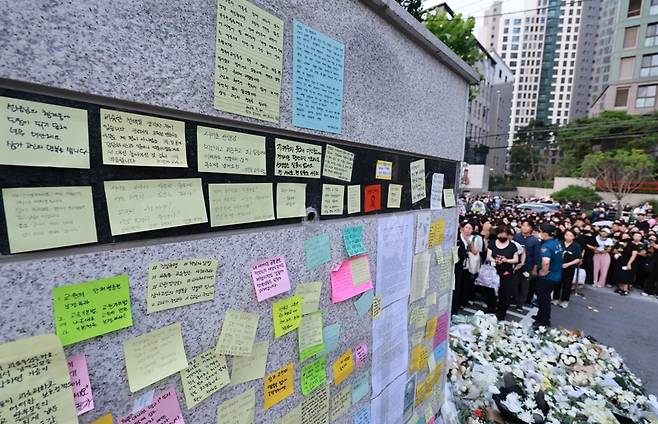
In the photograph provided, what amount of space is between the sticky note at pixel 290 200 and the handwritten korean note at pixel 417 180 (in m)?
0.80

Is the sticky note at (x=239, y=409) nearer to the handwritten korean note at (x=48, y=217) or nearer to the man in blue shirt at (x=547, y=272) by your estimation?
the handwritten korean note at (x=48, y=217)

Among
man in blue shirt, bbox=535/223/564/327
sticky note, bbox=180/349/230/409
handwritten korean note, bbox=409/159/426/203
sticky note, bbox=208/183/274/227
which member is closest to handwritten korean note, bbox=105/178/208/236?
sticky note, bbox=208/183/274/227

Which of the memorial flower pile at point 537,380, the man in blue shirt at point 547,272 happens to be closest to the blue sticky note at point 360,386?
the memorial flower pile at point 537,380

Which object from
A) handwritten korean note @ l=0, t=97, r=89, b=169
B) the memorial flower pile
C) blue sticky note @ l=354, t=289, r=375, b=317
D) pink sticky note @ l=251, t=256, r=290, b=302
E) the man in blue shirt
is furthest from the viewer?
the man in blue shirt

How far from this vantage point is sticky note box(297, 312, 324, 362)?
121 cm

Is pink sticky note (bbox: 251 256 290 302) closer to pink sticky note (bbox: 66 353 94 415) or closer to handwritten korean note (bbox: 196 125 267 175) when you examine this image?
handwritten korean note (bbox: 196 125 267 175)

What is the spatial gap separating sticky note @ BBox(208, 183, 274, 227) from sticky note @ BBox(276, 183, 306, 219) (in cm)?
3

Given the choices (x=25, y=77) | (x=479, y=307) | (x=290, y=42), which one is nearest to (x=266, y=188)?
(x=290, y=42)

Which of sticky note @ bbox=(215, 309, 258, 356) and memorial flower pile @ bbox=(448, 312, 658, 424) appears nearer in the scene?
sticky note @ bbox=(215, 309, 258, 356)

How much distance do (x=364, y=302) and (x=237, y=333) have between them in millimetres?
664

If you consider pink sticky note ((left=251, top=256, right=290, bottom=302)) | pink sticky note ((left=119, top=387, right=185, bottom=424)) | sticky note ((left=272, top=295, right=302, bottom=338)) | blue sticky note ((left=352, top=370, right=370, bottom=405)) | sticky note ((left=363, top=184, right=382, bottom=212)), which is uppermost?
sticky note ((left=363, top=184, right=382, bottom=212))

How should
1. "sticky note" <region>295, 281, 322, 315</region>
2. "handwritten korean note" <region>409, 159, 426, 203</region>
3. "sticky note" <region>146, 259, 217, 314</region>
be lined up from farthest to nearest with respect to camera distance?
"handwritten korean note" <region>409, 159, 426, 203</region>
"sticky note" <region>295, 281, 322, 315</region>
"sticky note" <region>146, 259, 217, 314</region>

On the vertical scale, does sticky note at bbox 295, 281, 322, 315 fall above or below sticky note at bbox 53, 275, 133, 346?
below

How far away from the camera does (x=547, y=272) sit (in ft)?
19.7
